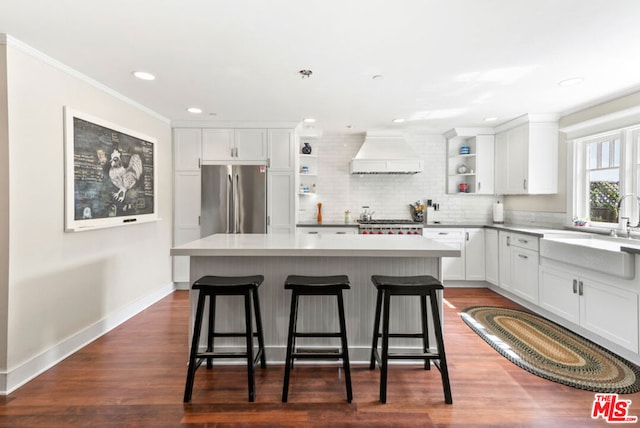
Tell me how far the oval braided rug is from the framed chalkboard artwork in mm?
3784

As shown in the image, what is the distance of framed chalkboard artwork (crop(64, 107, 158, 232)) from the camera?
272 centimetres

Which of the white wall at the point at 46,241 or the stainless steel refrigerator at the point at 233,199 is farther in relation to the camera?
the stainless steel refrigerator at the point at 233,199

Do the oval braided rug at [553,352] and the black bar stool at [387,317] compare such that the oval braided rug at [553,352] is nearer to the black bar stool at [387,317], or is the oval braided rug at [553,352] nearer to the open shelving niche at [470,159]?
the black bar stool at [387,317]

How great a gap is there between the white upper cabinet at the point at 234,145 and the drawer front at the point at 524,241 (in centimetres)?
345

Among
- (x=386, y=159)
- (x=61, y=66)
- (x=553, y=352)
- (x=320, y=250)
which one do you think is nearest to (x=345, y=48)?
(x=320, y=250)

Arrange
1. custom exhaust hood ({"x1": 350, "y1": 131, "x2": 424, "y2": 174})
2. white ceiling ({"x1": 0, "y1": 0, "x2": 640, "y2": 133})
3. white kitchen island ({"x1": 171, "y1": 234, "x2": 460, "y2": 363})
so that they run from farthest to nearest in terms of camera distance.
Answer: custom exhaust hood ({"x1": 350, "y1": 131, "x2": 424, "y2": 174})
white kitchen island ({"x1": 171, "y1": 234, "x2": 460, "y2": 363})
white ceiling ({"x1": 0, "y1": 0, "x2": 640, "y2": 133})

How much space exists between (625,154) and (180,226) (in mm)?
5313

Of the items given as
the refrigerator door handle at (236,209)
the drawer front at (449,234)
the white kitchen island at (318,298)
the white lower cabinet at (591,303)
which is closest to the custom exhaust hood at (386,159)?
the drawer front at (449,234)

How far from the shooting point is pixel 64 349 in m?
2.68

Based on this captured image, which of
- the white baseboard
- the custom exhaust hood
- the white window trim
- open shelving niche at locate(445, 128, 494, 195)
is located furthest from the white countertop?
open shelving niche at locate(445, 128, 494, 195)

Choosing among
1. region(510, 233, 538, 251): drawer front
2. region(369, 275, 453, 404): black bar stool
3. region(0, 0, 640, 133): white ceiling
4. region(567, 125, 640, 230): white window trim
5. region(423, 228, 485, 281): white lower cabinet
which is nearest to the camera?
region(0, 0, 640, 133): white ceiling

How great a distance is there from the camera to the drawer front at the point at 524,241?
370cm

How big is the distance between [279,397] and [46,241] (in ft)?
6.97

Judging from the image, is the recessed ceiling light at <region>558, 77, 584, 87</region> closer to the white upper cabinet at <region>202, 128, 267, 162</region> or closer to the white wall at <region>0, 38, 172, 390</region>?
the white upper cabinet at <region>202, 128, 267, 162</region>
